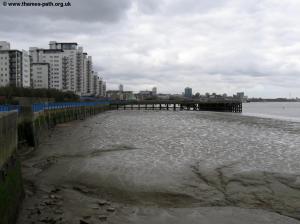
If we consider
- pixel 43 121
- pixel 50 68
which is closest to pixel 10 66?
pixel 50 68

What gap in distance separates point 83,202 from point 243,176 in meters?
6.25

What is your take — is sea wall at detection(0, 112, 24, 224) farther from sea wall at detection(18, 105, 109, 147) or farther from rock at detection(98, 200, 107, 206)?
sea wall at detection(18, 105, 109, 147)

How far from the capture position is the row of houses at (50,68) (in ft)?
346

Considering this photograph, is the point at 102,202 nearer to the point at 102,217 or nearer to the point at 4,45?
the point at 102,217

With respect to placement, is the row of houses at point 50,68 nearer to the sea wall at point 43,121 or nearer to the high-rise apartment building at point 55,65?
the high-rise apartment building at point 55,65

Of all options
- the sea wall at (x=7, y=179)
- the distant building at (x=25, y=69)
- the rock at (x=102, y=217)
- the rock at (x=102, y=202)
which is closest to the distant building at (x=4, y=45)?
the distant building at (x=25, y=69)

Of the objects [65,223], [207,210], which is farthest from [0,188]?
[207,210]

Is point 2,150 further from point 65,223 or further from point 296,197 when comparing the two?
point 296,197

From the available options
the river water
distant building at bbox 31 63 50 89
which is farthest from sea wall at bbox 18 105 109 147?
distant building at bbox 31 63 50 89

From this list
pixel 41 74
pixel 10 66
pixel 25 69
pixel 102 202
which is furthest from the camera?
pixel 41 74

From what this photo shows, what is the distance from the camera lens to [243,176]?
11852 mm

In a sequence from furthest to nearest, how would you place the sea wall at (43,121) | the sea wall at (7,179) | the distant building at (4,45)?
1. the distant building at (4,45)
2. the sea wall at (43,121)
3. the sea wall at (7,179)

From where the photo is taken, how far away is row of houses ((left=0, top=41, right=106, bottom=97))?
10544cm

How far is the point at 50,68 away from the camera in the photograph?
14525cm
